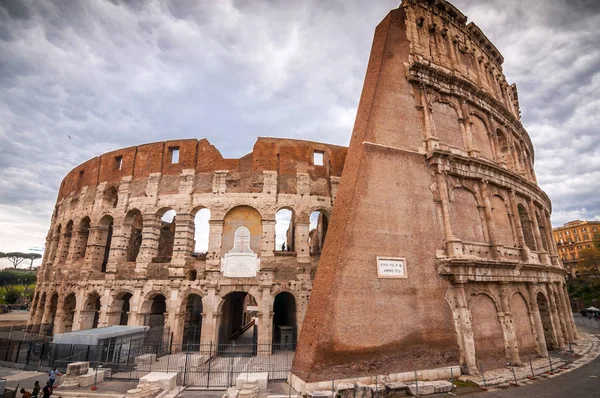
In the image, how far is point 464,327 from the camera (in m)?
12.5

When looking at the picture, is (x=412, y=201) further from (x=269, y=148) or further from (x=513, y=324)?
(x=269, y=148)

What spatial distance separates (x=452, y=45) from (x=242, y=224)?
59.3 ft

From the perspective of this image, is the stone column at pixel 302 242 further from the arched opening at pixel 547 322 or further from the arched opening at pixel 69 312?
the arched opening at pixel 69 312

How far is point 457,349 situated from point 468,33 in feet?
69.2

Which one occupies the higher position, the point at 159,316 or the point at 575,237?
the point at 575,237

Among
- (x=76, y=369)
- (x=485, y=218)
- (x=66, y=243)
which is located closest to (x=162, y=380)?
(x=76, y=369)

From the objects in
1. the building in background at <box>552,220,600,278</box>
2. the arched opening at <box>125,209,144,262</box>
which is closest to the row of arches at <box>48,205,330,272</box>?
the arched opening at <box>125,209,144,262</box>


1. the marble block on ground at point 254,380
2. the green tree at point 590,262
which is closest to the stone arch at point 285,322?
the marble block on ground at point 254,380

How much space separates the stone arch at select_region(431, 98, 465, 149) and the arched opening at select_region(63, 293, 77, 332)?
26047 millimetres

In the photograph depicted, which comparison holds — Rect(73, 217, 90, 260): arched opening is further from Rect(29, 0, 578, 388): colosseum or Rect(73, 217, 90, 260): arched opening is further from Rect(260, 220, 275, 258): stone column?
Rect(260, 220, 275, 258): stone column

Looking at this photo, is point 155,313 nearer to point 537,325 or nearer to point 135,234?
point 135,234

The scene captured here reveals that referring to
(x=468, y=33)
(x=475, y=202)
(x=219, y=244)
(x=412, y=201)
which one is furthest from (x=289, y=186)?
(x=468, y=33)

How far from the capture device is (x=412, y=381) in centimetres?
1095

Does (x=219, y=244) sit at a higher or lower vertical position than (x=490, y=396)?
higher
